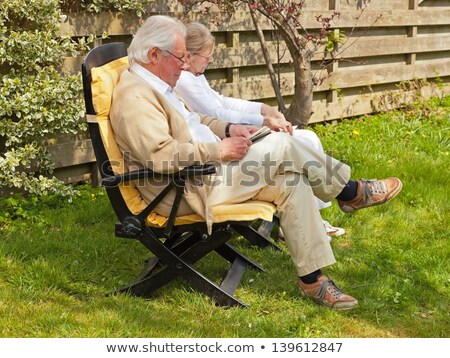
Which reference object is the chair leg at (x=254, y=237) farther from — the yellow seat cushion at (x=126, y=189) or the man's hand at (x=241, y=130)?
the yellow seat cushion at (x=126, y=189)

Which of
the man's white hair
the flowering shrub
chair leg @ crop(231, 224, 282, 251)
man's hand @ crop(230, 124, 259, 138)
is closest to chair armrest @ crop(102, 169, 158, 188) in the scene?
the man's white hair

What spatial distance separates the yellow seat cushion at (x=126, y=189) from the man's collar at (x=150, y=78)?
4.1 inches

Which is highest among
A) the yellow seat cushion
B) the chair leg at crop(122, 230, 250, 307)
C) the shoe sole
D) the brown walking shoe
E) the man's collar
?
the man's collar

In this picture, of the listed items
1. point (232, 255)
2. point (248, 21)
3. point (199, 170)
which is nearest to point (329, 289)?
point (232, 255)

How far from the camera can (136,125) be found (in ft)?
12.0

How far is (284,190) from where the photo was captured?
3.83m

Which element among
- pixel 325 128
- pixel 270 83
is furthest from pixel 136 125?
pixel 325 128

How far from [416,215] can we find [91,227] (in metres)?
2.17

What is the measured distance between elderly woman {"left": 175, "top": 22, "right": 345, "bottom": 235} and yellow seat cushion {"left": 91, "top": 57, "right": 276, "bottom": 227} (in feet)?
2.44

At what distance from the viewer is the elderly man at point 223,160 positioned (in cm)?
→ 371

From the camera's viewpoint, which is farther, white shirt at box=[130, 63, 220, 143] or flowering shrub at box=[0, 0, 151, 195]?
flowering shrub at box=[0, 0, 151, 195]

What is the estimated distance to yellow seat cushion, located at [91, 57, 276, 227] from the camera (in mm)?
3734

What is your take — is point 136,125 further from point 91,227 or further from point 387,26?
point 387,26

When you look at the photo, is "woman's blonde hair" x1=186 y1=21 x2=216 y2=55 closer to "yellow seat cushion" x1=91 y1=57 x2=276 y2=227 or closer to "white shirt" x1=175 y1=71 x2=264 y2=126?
"white shirt" x1=175 y1=71 x2=264 y2=126
